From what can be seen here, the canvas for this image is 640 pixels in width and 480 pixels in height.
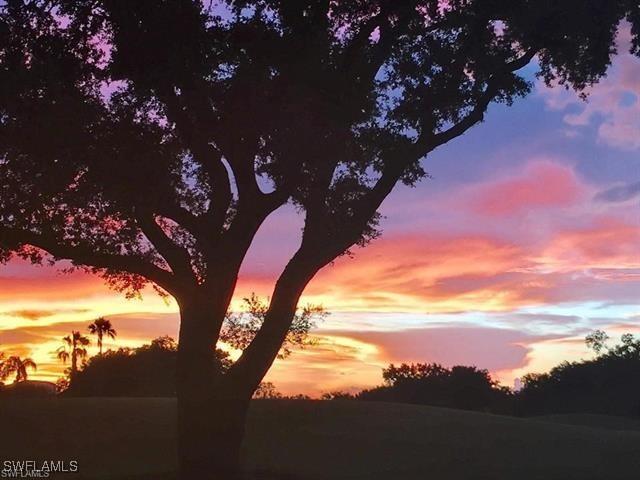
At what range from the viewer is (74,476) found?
19.1 meters

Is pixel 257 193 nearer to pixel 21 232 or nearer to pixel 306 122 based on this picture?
pixel 306 122

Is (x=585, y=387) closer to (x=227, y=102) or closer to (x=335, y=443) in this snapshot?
(x=335, y=443)

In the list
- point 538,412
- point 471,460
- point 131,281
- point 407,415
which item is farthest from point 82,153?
point 538,412

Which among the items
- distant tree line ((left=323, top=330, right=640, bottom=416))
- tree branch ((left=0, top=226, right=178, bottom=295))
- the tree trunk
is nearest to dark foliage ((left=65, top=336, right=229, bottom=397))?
distant tree line ((left=323, top=330, right=640, bottom=416))

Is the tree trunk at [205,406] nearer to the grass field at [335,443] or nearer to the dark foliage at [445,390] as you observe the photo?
the grass field at [335,443]

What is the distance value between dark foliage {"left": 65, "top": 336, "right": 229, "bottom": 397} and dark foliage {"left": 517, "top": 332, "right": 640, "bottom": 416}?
2388 centimetres

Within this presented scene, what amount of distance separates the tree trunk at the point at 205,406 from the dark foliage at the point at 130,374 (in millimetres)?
33689

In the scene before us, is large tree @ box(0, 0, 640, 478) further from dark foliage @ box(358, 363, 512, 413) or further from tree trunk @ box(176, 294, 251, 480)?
dark foliage @ box(358, 363, 512, 413)

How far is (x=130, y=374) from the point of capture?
5225 cm

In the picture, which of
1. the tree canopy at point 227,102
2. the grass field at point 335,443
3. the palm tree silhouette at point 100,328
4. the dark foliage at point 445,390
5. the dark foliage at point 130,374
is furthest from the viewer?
the palm tree silhouette at point 100,328

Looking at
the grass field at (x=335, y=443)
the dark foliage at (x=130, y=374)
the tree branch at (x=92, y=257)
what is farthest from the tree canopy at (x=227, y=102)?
the dark foliage at (x=130, y=374)

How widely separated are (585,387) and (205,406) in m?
46.2

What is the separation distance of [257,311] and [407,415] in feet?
26.8

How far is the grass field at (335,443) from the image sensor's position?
20844 mm
